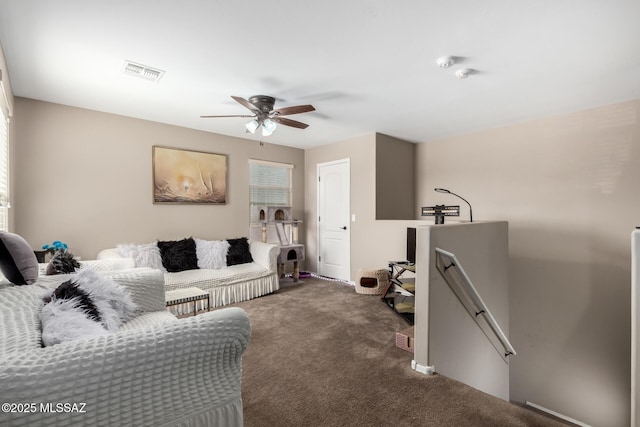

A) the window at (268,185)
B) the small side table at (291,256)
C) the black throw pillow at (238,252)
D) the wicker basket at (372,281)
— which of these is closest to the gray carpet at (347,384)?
the wicker basket at (372,281)

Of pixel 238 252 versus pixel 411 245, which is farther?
pixel 238 252

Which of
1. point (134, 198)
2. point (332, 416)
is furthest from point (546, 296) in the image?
point (134, 198)

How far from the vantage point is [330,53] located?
2.43 metres

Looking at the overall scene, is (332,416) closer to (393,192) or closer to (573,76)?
(573,76)

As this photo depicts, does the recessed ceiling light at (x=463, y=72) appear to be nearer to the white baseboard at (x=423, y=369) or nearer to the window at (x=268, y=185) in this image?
the white baseboard at (x=423, y=369)

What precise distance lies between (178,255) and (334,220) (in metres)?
2.71

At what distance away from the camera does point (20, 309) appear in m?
1.30

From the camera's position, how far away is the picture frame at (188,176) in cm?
428

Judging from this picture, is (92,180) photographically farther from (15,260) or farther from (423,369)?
(423,369)

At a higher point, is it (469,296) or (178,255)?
(178,255)

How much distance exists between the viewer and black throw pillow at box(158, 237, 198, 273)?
3.89 m

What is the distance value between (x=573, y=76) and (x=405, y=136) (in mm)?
2451

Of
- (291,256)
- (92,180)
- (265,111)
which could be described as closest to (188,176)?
(92,180)

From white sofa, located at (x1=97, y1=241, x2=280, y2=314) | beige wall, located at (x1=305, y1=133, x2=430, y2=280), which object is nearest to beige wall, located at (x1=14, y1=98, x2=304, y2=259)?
white sofa, located at (x1=97, y1=241, x2=280, y2=314)
